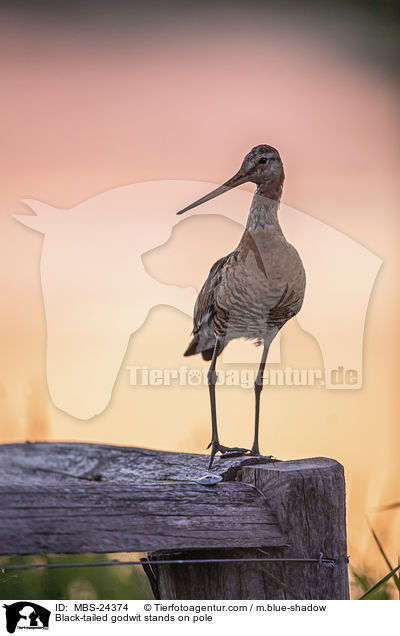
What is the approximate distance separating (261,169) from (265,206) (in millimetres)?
142

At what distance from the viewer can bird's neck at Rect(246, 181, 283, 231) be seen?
106 inches

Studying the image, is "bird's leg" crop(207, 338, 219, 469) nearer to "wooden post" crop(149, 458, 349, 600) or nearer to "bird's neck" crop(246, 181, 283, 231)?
"bird's neck" crop(246, 181, 283, 231)

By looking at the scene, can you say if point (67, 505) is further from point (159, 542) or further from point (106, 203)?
point (106, 203)

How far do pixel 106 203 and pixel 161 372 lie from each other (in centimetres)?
73

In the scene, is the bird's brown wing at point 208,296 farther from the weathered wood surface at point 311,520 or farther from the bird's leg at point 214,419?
the weathered wood surface at point 311,520

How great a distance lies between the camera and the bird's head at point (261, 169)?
267 cm

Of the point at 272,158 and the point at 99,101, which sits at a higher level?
the point at 99,101

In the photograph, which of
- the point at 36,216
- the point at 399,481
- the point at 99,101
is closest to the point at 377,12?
the point at 99,101

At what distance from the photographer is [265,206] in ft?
8.88

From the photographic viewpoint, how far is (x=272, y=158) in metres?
Result: 2.68
